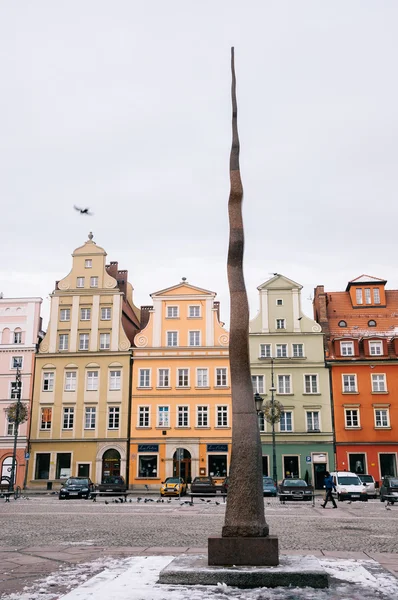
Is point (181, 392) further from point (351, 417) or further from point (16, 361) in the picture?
point (16, 361)

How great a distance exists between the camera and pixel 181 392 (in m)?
44.4

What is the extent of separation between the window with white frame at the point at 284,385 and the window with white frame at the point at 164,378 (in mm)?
8159

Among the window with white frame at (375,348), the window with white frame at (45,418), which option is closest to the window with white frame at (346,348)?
the window with white frame at (375,348)

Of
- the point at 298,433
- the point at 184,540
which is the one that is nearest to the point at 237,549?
the point at 184,540

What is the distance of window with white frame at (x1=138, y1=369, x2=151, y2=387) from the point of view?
44.8m

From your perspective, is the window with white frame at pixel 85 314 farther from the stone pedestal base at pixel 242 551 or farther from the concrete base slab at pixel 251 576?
the concrete base slab at pixel 251 576

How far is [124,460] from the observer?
43125 mm

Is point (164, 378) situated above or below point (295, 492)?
above

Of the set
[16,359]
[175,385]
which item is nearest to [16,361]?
[16,359]

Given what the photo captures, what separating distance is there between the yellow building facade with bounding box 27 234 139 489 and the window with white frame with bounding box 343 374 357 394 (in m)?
15.8

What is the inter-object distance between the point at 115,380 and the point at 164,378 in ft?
12.0

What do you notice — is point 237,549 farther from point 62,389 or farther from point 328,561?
point 62,389

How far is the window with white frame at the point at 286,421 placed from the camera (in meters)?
43.0

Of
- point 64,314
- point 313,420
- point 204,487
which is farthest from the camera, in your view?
point 64,314
